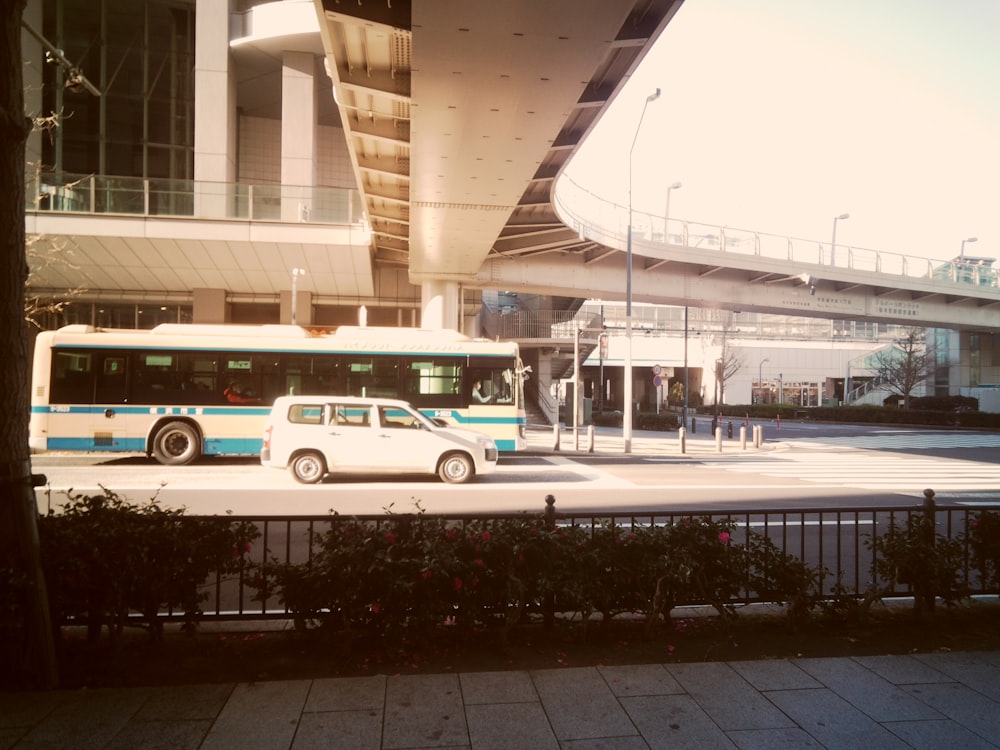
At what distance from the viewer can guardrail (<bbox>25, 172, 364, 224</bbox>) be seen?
70.4 feet

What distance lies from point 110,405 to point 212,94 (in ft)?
50.4

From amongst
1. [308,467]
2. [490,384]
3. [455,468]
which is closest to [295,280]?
[490,384]

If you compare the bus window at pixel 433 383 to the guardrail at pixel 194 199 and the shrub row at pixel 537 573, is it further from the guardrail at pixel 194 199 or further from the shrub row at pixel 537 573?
the shrub row at pixel 537 573

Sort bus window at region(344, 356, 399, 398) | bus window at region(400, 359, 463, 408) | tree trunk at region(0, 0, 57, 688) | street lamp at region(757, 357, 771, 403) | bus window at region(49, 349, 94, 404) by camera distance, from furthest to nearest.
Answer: street lamp at region(757, 357, 771, 403), bus window at region(400, 359, 463, 408), bus window at region(344, 356, 399, 398), bus window at region(49, 349, 94, 404), tree trunk at region(0, 0, 57, 688)

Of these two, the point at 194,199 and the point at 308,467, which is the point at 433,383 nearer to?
the point at 308,467

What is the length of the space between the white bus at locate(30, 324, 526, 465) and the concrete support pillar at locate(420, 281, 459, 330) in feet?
14.7

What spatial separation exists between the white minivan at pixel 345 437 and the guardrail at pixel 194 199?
11.3 meters

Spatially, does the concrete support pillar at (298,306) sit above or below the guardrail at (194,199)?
below

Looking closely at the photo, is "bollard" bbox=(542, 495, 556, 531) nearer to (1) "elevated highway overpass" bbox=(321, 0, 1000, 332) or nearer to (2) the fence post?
(2) the fence post

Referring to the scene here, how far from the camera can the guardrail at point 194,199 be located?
2145 centimetres

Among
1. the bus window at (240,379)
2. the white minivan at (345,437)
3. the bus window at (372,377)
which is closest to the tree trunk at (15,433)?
the white minivan at (345,437)

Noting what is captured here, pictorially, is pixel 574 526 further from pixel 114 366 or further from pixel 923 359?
pixel 923 359

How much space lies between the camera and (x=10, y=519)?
4062 mm

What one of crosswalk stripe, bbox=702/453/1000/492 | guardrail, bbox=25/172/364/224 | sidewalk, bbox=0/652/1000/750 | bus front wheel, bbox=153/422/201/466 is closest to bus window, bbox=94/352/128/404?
bus front wheel, bbox=153/422/201/466
